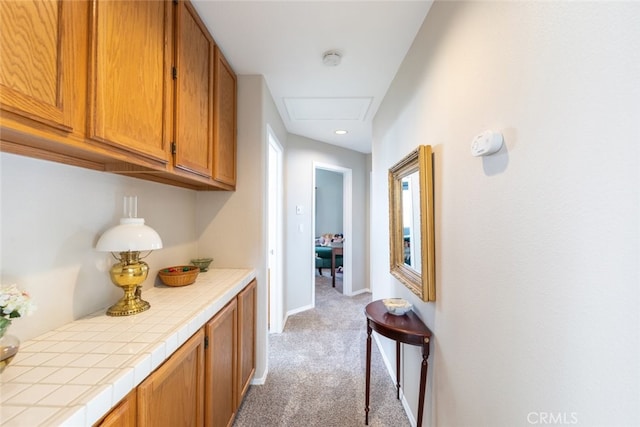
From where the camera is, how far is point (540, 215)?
690 millimetres

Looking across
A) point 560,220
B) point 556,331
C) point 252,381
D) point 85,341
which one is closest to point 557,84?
point 560,220

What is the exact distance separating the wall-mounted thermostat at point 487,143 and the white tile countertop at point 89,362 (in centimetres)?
123

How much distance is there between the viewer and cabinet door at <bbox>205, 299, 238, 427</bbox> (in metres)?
1.25

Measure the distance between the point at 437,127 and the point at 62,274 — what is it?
1.72m

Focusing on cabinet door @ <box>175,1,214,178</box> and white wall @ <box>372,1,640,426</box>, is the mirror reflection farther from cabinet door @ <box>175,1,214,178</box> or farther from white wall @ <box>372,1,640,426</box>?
cabinet door @ <box>175,1,214,178</box>

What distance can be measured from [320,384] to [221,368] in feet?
3.16

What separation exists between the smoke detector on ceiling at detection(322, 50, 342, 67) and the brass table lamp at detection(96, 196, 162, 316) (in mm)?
1518

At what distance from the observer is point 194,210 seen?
6.82 feet

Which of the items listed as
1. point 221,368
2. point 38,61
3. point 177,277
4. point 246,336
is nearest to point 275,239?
point 246,336

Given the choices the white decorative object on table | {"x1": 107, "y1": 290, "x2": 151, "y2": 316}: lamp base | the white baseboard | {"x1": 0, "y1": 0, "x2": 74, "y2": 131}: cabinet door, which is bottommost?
the white baseboard

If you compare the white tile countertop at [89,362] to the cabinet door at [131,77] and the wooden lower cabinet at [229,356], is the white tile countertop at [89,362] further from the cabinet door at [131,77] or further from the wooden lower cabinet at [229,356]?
the cabinet door at [131,77]

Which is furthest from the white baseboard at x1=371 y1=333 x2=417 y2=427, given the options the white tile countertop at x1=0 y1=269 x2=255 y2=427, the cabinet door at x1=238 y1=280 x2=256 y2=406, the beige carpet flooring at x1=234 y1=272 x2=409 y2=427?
the white tile countertop at x1=0 y1=269 x2=255 y2=427

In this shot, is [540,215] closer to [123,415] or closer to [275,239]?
[123,415]

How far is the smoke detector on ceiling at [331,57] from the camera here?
1.78 meters
